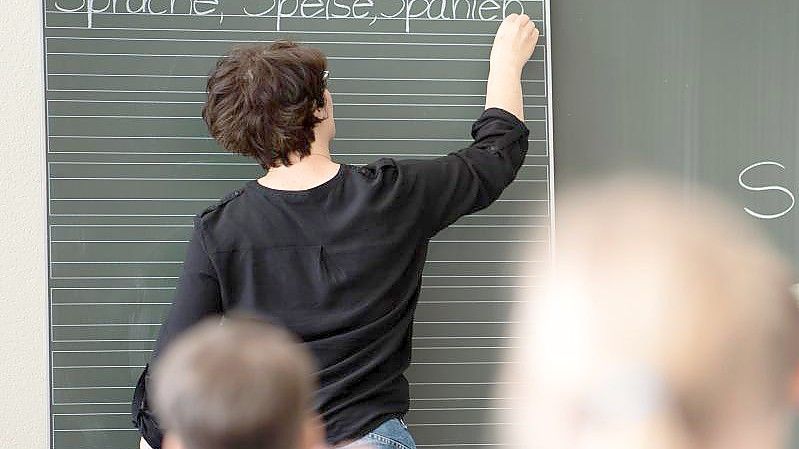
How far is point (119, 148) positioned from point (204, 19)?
291mm

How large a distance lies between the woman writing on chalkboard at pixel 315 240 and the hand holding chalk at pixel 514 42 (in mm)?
354

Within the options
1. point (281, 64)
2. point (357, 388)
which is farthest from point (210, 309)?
point (281, 64)

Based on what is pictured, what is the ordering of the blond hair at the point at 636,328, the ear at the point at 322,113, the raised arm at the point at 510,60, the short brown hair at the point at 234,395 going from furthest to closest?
the blond hair at the point at 636,328 → the raised arm at the point at 510,60 → the ear at the point at 322,113 → the short brown hair at the point at 234,395

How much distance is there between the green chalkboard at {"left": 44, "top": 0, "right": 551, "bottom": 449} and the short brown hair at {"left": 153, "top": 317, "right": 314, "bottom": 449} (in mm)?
884

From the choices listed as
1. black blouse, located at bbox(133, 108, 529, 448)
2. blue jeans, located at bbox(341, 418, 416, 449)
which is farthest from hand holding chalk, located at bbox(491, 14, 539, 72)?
blue jeans, located at bbox(341, 418, 416, 449)

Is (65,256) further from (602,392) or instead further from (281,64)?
(602,392)

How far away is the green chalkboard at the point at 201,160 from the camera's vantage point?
2016mm

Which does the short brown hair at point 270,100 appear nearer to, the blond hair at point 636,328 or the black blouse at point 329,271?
the black blouse at point 329,271

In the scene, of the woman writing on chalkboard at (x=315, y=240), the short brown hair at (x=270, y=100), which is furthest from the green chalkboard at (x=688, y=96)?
the short brown hair at (x=270, y=100)

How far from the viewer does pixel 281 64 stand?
68.6 inches

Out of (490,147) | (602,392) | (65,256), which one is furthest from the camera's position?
(602,392)

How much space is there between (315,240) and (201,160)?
1.41 feet

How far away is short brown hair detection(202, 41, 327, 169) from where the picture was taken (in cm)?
174

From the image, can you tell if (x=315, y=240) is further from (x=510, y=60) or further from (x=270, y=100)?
(x=510, y=60)
